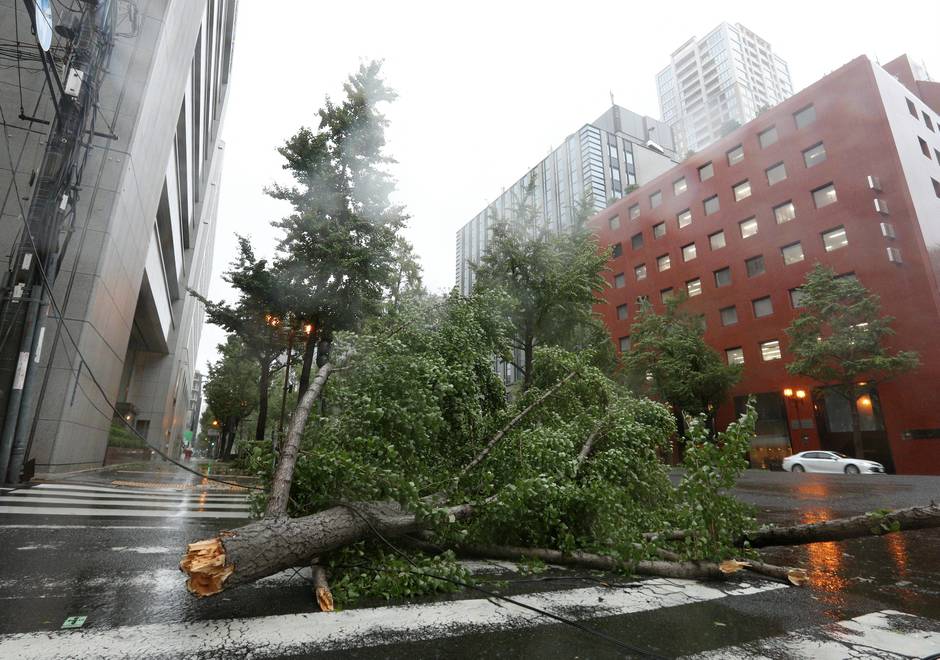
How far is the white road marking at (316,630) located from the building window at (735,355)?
3172cm

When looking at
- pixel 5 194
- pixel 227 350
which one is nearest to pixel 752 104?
pixel 227 350

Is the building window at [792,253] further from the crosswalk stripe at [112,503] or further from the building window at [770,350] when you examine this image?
the crosswalk stripe at [112,503]

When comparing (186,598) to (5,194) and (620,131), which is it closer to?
(5,194)

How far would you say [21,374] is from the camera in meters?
8.30

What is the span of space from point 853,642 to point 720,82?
147 meters

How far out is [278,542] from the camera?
2793 mm

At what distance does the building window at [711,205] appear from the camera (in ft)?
112

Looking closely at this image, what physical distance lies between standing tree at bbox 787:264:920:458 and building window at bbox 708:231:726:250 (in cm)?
950

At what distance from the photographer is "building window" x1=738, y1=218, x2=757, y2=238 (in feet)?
102

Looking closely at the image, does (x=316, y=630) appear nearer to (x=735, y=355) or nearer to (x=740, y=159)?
(x=735, y=355)

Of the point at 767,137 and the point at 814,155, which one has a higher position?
the point at 767,137

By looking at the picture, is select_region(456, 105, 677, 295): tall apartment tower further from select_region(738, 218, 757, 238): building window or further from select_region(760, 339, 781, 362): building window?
select_region(760, 339, 781, 362): building window

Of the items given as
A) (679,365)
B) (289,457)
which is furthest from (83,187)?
(679,365)

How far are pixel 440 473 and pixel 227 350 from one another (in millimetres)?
27613
